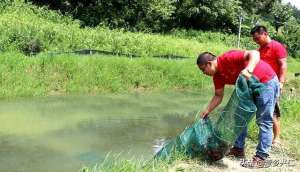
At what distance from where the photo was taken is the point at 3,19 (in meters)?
19.7

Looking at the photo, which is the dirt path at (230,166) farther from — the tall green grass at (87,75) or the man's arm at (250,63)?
the tall green grass at (87,75)

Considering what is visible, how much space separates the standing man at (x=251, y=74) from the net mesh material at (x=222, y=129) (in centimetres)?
11

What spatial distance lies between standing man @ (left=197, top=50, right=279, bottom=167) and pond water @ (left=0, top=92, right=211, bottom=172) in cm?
266

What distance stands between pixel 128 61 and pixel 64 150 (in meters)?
8.48

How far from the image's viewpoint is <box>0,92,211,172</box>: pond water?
782 cm

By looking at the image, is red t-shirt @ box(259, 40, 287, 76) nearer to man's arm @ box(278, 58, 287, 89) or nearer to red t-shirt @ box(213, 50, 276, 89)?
man's arm @ box(278, 58, 287, 89)

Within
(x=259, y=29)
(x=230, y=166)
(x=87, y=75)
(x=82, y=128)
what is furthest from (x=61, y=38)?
(x=230, y=166)

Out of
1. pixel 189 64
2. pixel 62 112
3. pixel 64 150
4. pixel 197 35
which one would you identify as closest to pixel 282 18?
pixel 197 35

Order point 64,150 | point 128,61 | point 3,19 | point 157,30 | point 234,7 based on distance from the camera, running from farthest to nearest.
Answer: point 234,7 → point 157,30 → point 3,19 → point 128,61 → point 64,150

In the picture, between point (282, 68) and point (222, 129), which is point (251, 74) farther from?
point (282, 68)

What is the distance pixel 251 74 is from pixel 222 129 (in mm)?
815

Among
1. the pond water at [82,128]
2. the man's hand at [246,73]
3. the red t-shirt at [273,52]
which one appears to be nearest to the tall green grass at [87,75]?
the pond water at [82,128]

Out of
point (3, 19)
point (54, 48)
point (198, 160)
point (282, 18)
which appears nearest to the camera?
point (198, 160)

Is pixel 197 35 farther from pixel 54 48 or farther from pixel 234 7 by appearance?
pixel 54 48
